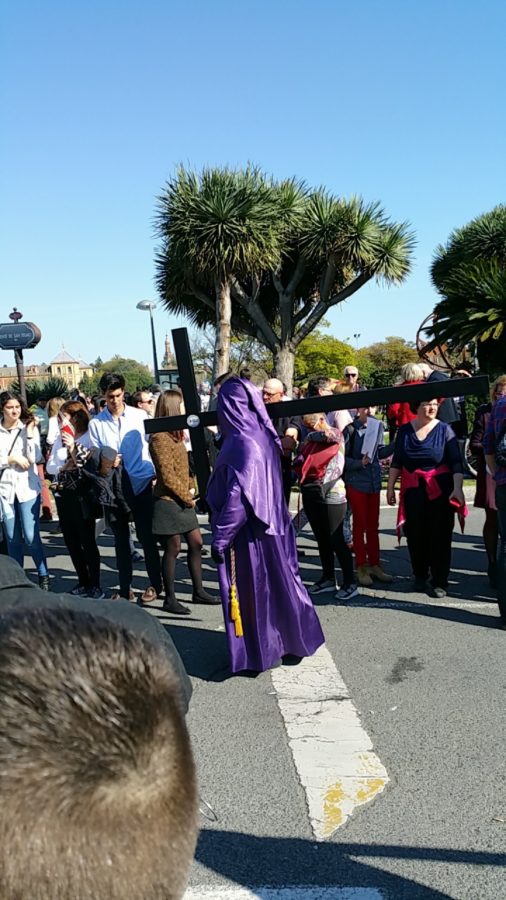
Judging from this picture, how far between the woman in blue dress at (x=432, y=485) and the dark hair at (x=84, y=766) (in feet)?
18.4

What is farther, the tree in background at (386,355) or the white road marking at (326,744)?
the tree in background at (386,355)

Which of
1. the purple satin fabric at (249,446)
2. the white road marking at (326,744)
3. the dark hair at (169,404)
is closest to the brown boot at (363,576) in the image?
the white road marking at (326,744)

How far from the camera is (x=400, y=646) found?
516 centimetres

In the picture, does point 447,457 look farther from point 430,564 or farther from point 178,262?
point 178,262

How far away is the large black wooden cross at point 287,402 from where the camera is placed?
394 cm

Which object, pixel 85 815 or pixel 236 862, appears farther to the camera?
pixel 236 862

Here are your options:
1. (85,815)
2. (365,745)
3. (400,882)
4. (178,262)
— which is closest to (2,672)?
(85,815)

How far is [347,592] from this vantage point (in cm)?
641

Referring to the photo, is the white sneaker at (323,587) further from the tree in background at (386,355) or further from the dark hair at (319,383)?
the tree in background at (386,355)

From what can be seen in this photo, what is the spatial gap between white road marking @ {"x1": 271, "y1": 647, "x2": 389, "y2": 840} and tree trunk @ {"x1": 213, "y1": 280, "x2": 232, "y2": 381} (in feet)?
46.1

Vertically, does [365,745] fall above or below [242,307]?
below

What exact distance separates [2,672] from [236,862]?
8.04 feet

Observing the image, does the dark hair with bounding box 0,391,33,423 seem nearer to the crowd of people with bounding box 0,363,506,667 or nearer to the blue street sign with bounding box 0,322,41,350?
the crowd of people with bounding box 0,363,506,667

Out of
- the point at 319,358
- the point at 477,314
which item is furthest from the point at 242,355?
the point at 477,314
